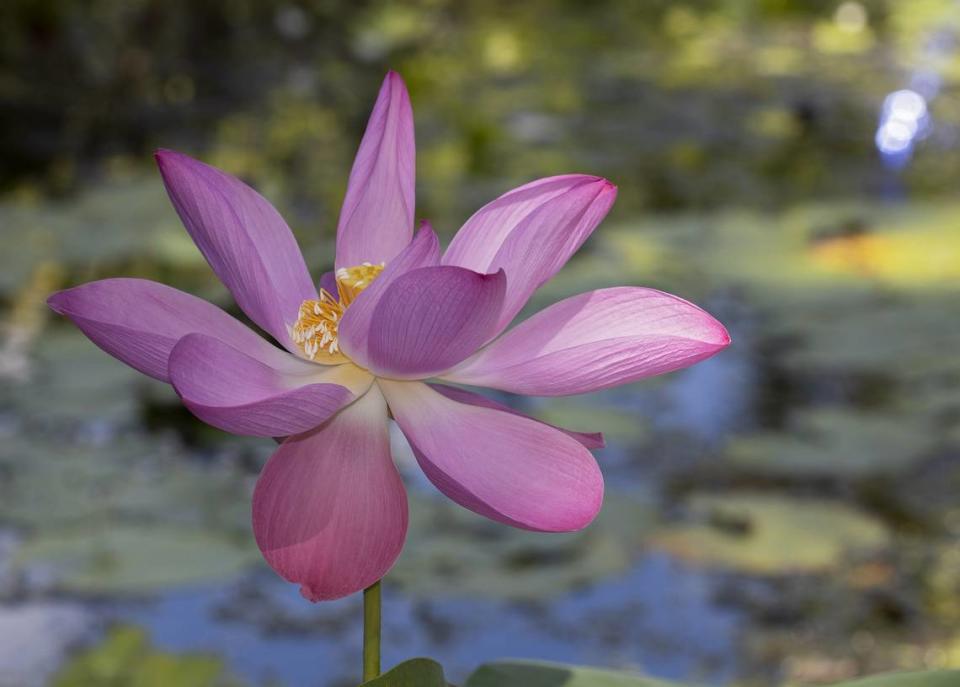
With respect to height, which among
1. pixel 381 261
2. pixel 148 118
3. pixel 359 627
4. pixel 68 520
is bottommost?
pixel 359 627

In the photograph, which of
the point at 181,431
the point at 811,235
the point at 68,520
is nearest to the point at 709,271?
the point at 811,235

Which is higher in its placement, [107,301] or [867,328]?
[107,301]

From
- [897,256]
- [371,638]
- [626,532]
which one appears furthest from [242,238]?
[897,256]

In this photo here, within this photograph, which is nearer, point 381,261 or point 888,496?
point 381,261

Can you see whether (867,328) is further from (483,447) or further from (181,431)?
(483,447)

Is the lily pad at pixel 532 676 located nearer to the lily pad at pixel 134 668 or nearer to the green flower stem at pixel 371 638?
the green flower stem at pixel 371 638

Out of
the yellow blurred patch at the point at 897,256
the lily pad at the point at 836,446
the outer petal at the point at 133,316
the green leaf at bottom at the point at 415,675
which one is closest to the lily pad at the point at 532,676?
the green leaf at bottom at the point at 415,675

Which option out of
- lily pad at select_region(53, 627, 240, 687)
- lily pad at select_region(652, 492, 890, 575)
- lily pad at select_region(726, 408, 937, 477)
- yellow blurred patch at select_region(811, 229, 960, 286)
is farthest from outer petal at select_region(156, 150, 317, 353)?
yellow blurred patch at select_region(811, 229, 960, 286)

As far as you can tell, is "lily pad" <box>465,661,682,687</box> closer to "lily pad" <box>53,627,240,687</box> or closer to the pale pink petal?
the pale pink petal
